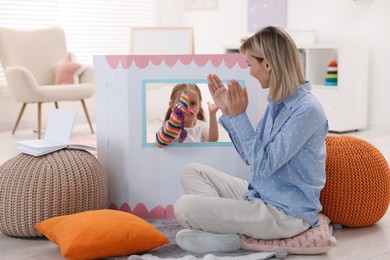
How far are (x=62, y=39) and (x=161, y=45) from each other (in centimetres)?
115

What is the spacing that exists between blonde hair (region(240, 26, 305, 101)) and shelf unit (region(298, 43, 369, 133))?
121 inches

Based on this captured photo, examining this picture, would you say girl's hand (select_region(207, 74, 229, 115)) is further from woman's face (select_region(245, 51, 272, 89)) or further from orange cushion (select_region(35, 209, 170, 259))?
orange cushion (select_region(35, 209, 170, 259))

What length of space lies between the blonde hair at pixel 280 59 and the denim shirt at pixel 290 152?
1.7 inches

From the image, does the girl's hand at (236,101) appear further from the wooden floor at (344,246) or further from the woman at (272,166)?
the wooden floor at (344,246)

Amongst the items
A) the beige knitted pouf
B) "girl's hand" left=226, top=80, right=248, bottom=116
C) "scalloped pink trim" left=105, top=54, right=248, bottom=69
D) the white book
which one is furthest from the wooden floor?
"scalloped pink trim" left=105, top=54, right=248, bottom=69

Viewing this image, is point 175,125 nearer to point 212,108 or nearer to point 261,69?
point 212,108

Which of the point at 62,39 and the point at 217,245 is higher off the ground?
the point at 62,39

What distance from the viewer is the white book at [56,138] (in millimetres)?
2250

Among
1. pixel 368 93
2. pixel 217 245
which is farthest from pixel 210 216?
pixel 368 93

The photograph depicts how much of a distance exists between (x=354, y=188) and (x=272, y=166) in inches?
17.9

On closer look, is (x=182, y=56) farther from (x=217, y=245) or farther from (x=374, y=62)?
(x=374, y=62)

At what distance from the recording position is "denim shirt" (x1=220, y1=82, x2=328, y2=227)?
1.86 m

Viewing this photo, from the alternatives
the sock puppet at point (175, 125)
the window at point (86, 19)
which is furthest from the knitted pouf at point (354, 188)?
the window at point (86, 19)

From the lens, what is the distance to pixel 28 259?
194cm
